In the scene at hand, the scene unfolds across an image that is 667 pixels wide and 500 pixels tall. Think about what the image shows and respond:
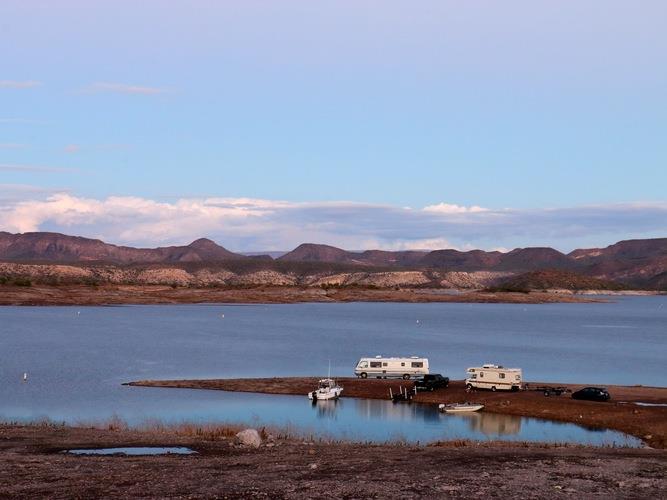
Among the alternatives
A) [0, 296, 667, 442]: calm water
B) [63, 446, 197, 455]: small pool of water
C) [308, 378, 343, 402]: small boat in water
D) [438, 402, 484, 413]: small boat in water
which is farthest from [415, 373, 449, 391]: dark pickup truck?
[63, 446, 197, 455]: small pool of water

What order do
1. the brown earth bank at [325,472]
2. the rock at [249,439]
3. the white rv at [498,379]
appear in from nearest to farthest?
the brown earth bank at [325,472] → the rock at [249,439] → the white rv at [498,379]

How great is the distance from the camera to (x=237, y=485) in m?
21.0

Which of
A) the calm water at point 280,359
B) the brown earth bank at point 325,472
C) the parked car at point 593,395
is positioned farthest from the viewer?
the parked car at point 593,395

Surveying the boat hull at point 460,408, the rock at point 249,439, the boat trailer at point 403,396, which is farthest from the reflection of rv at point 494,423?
the rock at point 249,439

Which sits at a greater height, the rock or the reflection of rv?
the rock

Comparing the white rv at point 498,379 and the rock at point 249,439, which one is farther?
the white rv at point 498,379

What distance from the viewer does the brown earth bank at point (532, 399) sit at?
48.0 meters

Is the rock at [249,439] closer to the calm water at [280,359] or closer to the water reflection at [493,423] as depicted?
the calm water at [280,359]

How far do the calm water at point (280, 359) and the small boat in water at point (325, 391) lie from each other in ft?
3.52

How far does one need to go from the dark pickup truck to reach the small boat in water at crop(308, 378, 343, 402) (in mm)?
5776

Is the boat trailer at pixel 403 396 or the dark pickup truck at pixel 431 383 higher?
the dark pickup truck at pixel 431 383

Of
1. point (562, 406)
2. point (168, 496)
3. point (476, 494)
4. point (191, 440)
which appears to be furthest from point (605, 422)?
point (168, 496)

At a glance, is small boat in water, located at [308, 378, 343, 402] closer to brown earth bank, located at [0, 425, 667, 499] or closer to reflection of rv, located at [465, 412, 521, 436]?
reflection of rv, located at [465, 412, 521, 436]

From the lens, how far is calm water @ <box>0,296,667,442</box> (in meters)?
50.4
